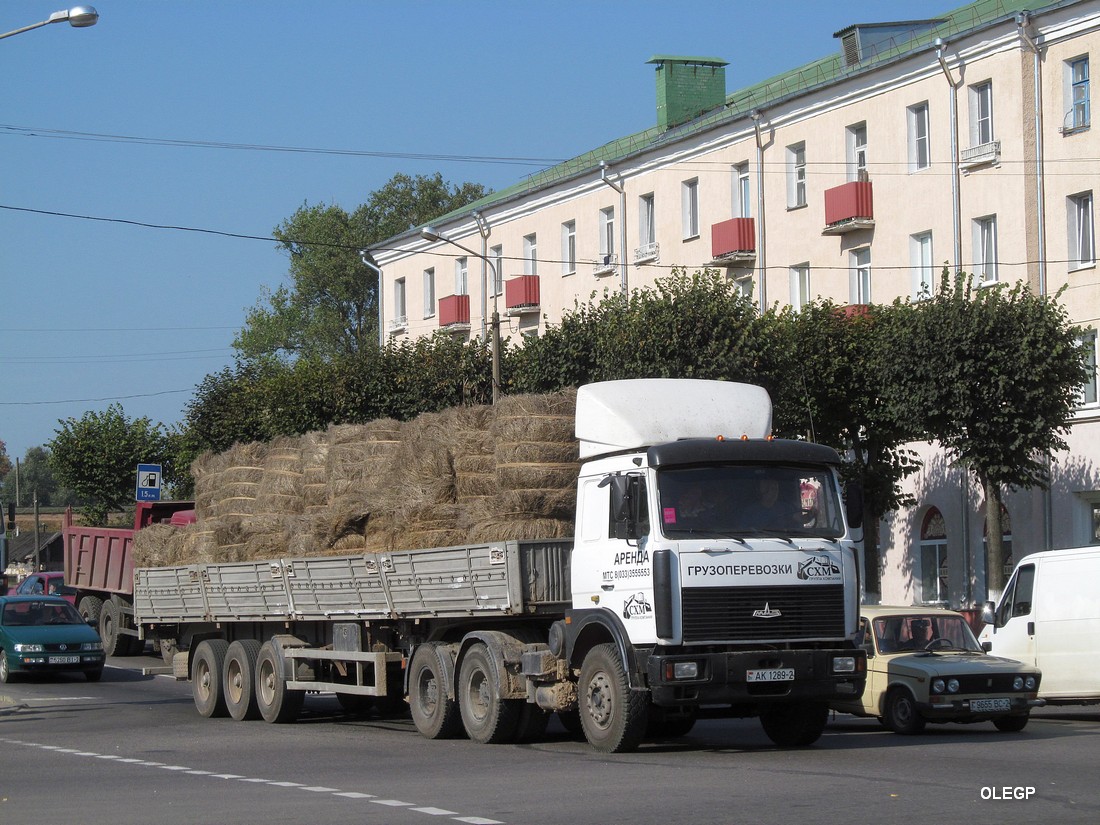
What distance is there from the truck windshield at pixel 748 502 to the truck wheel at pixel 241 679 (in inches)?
309

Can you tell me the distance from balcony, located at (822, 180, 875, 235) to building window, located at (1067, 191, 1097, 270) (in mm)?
5693

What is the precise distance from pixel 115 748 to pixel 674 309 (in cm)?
1733

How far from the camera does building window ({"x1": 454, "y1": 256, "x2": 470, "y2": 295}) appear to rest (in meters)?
55.7

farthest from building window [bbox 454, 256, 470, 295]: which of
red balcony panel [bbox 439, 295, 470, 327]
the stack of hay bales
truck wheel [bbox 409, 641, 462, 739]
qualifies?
truck wheel [bbox 409, 641, 462, 739]

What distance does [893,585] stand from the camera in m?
39.0

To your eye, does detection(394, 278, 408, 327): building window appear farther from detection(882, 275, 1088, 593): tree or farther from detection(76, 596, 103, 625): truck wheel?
detection(882, 275, 1088, 593): tree

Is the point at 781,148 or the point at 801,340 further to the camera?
the point at 781,148

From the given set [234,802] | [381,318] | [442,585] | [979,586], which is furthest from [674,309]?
[381,318]

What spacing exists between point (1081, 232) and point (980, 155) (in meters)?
2.99

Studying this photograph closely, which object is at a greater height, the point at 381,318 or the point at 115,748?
the point at 381,318

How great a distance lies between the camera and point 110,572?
104ft

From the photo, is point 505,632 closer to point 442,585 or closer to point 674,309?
point 442,585

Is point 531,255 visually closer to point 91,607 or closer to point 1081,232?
point 1081,232

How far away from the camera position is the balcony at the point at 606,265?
4758 centimetres
